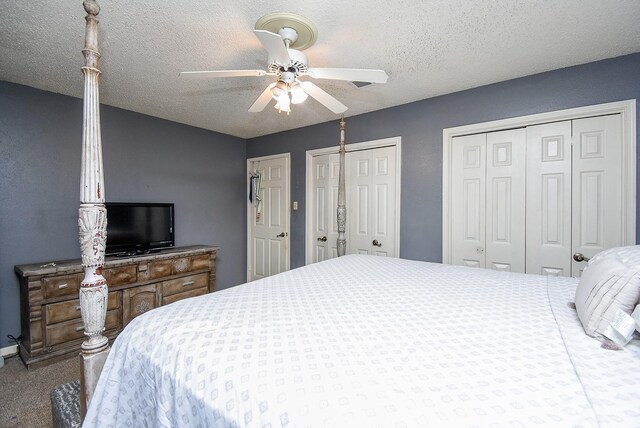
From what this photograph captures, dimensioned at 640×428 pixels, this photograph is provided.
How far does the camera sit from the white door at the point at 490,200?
A: 253 centimetres

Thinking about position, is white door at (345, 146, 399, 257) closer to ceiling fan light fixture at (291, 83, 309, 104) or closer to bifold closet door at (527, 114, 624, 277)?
bifold closet door at (527, 114, 624, 277)

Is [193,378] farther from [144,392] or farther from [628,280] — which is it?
[628,280]

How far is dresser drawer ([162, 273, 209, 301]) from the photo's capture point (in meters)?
3.07

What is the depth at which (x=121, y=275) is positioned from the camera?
8.87ft

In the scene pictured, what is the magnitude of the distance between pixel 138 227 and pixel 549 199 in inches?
159

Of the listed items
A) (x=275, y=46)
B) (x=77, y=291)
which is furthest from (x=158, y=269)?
(x=275, y=46)

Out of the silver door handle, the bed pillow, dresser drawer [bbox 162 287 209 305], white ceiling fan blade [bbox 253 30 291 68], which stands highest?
white ceiling fan blade [bbox 253 30 291 68]

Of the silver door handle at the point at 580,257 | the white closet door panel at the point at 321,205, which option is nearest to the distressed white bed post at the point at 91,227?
the white closet door panel at the point at 321,205

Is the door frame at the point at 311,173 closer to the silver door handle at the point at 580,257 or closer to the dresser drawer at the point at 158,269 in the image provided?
the silver door handle at the point at 580,257

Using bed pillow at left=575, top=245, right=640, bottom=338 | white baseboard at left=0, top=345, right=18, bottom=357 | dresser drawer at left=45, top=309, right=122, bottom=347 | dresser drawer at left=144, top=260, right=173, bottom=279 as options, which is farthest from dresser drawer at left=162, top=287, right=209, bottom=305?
bed pillow at left=575, top=245, right=640, bottom=338


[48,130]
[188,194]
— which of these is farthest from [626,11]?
[48,130]

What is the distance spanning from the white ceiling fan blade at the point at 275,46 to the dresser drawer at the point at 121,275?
2.46m

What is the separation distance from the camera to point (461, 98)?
2.73 metres

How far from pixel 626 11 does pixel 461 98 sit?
118 cm
